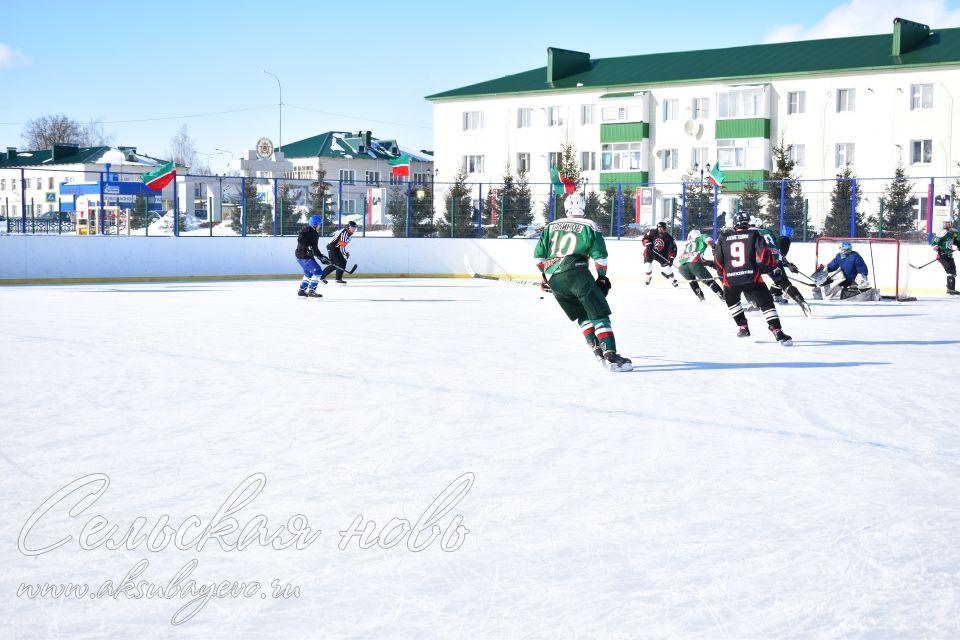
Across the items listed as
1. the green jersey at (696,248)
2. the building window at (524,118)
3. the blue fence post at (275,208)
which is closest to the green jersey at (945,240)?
the green jersey at (696,248)

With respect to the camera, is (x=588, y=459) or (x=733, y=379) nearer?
(x=588, y=459)

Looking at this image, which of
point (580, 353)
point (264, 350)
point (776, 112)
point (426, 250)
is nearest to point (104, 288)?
point (426, 250)

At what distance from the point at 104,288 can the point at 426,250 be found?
7362 mm

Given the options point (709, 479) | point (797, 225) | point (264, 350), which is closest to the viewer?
point (709, 479)

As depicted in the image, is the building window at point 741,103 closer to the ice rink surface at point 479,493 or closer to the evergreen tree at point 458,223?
the evergreen tree at point 458,223

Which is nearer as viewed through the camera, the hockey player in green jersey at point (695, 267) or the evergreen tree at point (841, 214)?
the hockey player in green jersey at point (695, 267)

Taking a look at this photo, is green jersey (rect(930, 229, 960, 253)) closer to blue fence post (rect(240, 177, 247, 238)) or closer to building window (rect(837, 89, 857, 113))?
blue fence post (rect(240, 177, 247, 238))

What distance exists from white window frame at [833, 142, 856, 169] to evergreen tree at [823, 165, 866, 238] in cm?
2384

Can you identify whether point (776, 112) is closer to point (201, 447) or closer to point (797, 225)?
point (797, 225)

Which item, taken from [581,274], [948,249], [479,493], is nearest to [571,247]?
[581,274]

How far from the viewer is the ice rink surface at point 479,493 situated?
3.02m

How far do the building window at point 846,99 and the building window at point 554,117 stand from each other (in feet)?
43.1

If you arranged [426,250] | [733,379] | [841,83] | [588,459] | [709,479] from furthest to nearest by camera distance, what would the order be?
[841,83]
[426,250]
[733,379]
[588,459]
[709,479]

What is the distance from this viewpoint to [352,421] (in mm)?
5879
